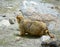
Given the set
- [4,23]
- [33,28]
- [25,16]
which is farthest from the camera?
[25,16]

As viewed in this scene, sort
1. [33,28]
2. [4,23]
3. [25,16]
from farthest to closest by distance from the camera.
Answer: [25,16]
[4,23]
[33,28]

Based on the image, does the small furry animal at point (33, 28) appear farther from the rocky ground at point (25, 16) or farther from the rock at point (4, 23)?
the rock at point (4, 23)

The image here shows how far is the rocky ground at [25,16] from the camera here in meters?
5.09

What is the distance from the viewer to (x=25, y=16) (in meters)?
7.32

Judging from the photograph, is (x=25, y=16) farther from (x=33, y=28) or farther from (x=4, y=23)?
(x=33, y=28)

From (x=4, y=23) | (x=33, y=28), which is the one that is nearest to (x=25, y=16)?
(x=4, y=23)

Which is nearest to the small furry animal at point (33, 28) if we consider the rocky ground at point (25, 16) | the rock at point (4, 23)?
the rocky ground at point (25, 16)

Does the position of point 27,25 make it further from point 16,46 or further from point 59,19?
point 59,19

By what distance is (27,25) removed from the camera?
5.39 metres

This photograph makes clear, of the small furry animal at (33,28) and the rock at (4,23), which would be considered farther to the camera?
the rock at (4,23)

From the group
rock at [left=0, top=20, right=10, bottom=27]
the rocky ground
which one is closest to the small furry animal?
the rocky ground

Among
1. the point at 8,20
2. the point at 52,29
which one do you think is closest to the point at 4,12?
the point at 8,20

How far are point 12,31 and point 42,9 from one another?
7.65 feet

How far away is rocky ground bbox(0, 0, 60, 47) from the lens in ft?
16.7
